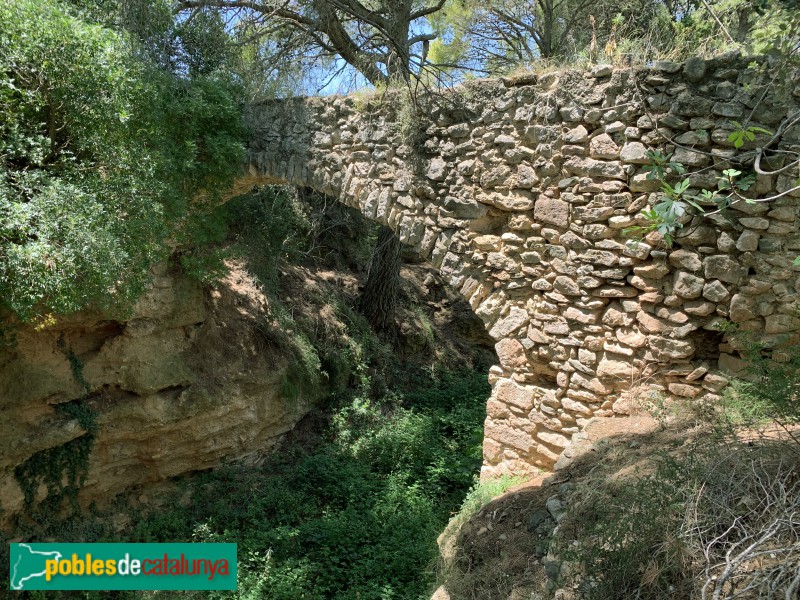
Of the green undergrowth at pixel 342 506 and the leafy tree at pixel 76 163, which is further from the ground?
the leafy tree at pixel 76 163

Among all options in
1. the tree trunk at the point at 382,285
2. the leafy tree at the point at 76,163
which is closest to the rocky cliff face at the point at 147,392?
the leafy tree at the point at 76,163

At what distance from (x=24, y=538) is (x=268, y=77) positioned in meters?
5.25

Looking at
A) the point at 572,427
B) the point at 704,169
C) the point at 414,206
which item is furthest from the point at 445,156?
the point at 572,427

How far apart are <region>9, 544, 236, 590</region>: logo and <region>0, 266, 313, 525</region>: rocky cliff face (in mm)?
523

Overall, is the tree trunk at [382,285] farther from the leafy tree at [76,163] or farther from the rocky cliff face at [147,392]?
the leafy tree at [76,163]

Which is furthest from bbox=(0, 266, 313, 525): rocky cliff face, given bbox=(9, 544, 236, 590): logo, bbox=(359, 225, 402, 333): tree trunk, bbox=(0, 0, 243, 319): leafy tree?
bbox=(359, 225, 402, 333): tree trunk

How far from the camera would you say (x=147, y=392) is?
20.8 ft

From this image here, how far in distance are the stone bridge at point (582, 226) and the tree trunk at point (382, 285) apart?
3148 mm

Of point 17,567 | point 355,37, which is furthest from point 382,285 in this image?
point 17,567

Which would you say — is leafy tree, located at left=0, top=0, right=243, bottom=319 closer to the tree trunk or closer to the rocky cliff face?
the rocky cliff face

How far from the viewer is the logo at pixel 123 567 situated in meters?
5.15

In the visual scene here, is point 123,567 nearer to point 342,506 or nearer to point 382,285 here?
point 342,506

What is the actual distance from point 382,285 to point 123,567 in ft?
16.8

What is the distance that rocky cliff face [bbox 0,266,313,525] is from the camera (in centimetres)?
551
